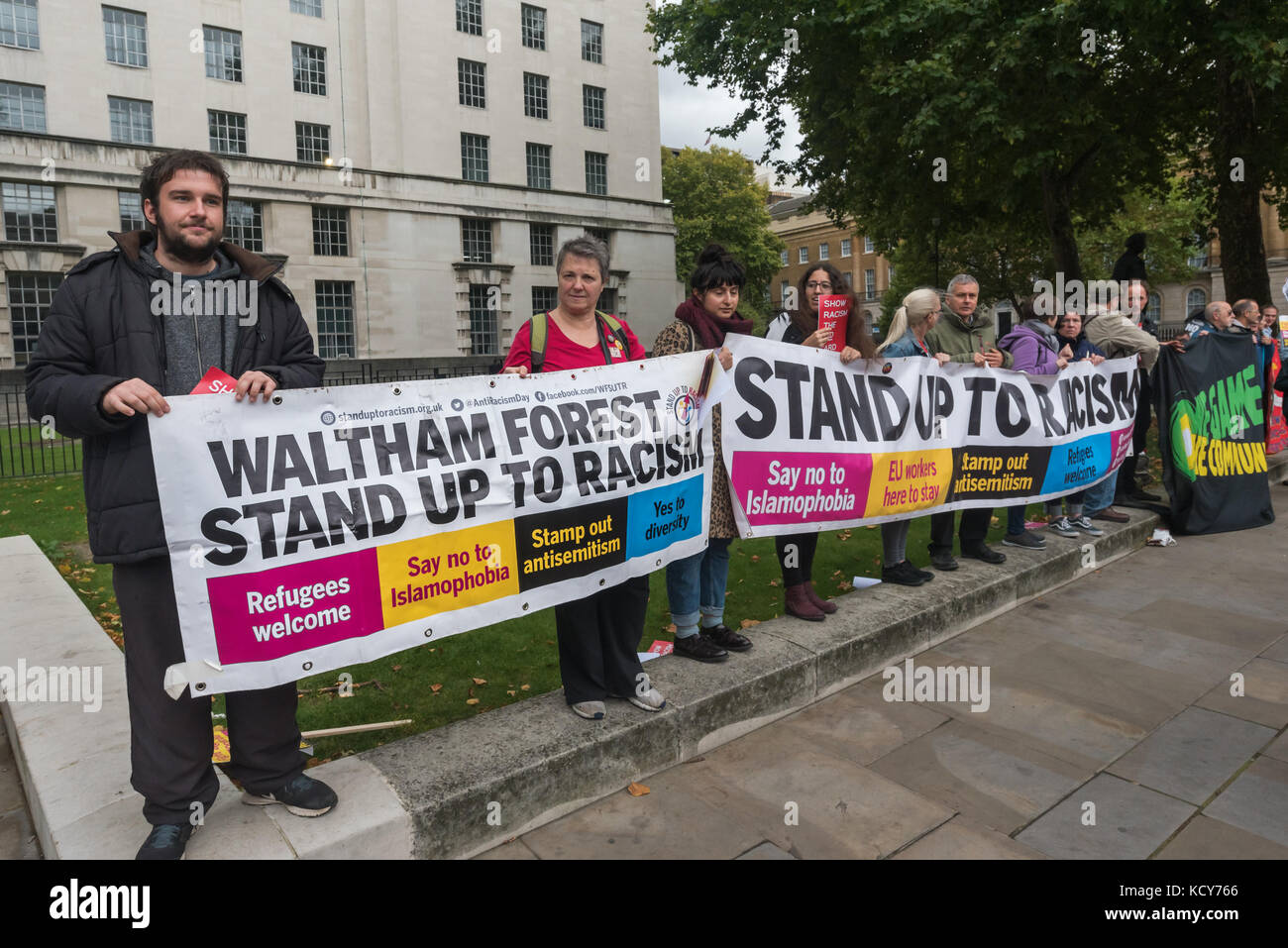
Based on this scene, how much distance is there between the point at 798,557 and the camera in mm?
4965

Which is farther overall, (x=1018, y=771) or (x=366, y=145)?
(x=366, y=145)

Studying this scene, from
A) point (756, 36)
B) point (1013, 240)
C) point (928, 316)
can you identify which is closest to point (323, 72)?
point (756, 36)

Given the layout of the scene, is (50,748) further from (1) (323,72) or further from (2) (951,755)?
(1) (323,72)

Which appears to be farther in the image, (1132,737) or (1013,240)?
(1013,240)

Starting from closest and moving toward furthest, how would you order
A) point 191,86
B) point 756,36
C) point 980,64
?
point 980,64, point 756,36, point 191,86

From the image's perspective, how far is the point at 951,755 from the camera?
3744 millimetres

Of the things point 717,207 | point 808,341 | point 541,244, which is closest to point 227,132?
point 541,244

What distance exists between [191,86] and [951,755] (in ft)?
125

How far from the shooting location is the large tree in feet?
45.1

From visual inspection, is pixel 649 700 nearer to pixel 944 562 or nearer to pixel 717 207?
pixel 944 562

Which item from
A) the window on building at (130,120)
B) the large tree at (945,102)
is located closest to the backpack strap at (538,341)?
the large tree at (945,102)

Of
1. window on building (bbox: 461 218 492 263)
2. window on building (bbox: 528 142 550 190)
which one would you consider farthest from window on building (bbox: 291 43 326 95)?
window on building (bbox: 528 142 550 190)

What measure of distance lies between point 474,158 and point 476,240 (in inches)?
147

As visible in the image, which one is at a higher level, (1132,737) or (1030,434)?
(1030,434)
